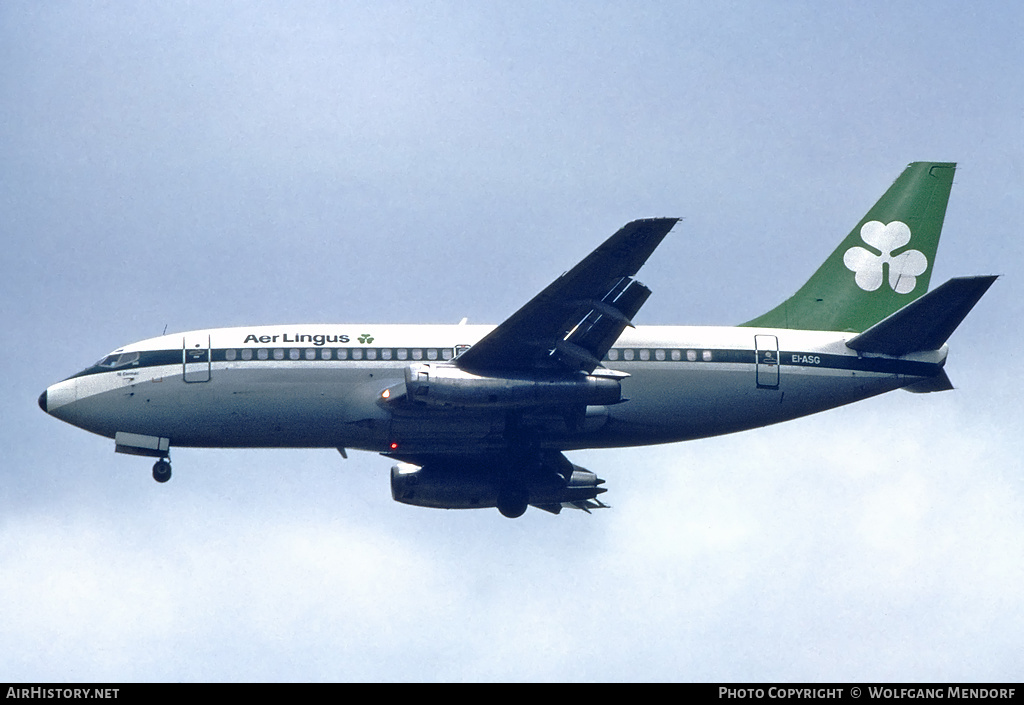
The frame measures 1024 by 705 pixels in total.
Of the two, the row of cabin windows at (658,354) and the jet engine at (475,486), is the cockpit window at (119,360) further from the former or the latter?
the row of cabin windows at (658,354)

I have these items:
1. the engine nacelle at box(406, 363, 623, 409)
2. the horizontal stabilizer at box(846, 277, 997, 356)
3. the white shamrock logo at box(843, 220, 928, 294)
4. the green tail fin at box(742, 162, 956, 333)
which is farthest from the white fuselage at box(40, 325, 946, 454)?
the white shamrock logo at box(843, 220, 928, 294)

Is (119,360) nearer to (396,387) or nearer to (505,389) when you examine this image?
(396,387)

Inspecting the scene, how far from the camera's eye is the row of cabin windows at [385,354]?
1853 inches

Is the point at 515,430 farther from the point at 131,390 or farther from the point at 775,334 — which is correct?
the point at 131,390

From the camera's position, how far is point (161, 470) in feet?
158

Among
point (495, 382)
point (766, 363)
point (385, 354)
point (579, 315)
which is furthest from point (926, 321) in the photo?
point (385, 354)

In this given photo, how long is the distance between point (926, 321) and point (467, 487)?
16103 mm

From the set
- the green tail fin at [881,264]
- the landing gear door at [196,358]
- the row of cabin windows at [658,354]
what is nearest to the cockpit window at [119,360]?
the landing gear door at [196,358]

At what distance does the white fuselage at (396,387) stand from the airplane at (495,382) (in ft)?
0.15

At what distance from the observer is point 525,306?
4409cm

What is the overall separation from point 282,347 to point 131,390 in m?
5.14

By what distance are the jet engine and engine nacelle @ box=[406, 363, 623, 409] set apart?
5616 millimetres

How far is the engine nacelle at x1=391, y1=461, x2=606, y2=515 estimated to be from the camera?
5053cm

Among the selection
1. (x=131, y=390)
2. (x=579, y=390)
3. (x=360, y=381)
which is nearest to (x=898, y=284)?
(x=579, y=390)
